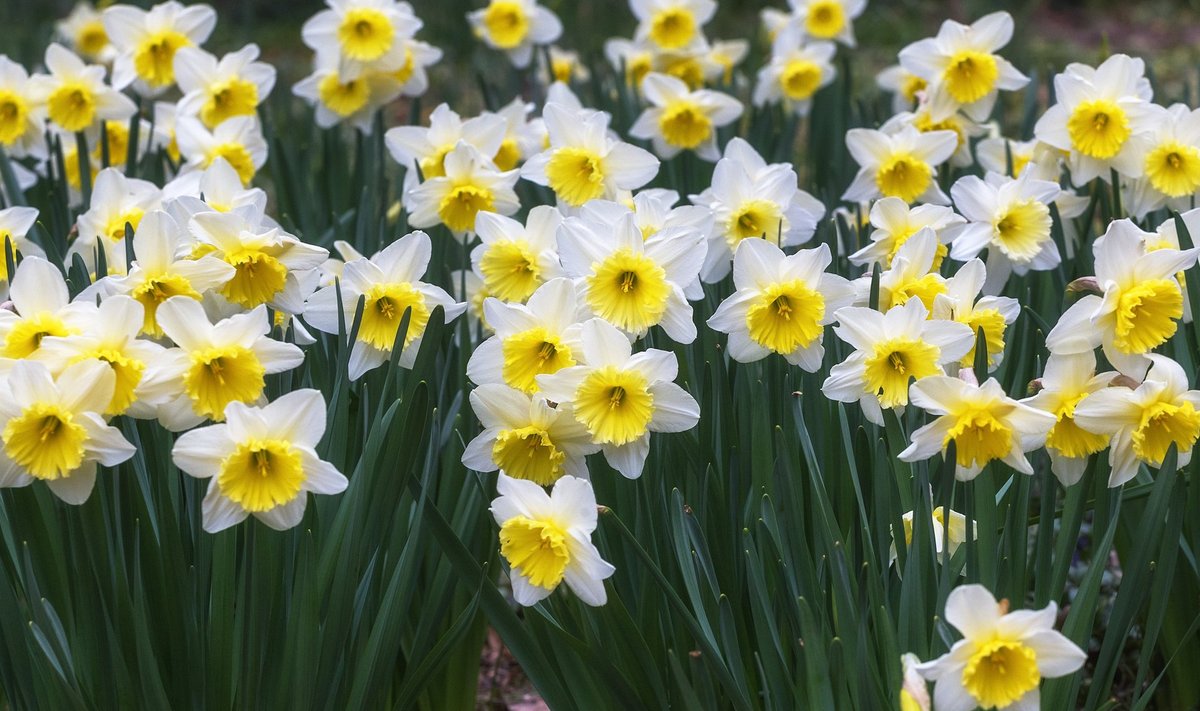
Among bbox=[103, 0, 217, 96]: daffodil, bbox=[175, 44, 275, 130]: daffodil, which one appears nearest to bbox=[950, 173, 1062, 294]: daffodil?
bbox=[175, 44, 275, 130]: daffodil

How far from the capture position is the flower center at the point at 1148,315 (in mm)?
1508

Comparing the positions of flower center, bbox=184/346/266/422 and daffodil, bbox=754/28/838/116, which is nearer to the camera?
flower center, bbox=184/346/266/422

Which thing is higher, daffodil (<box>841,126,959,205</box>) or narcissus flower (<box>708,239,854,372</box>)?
daffodil (<box>841,126,959,205</box>)

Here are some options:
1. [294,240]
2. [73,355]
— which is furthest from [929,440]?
[73,355]

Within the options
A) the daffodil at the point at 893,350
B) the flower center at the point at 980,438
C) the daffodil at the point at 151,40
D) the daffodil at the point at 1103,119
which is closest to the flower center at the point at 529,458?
the daffodil at the point at 893,350

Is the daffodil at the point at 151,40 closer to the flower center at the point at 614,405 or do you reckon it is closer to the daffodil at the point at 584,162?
the daffodil at the point at 584,162

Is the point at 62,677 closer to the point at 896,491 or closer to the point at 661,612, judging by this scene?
the point at 661,612

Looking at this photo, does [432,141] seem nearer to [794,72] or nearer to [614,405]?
[614,405]

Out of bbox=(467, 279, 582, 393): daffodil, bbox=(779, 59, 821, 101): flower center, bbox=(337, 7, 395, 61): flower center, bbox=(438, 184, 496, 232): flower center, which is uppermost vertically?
bbox=(779, 59, 821, 101): flower center

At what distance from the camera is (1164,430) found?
1.46 m

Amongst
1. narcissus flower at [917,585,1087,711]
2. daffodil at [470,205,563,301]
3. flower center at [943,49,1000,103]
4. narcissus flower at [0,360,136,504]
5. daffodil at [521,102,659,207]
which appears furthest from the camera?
flower center at [943,49,1000,103]

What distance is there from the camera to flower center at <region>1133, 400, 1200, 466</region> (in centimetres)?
143

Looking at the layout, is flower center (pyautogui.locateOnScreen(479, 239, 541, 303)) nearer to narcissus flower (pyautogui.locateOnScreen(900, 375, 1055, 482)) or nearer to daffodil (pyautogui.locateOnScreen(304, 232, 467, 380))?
daffodil (pyautogui.locateOnScreen(304, 232, 467, 380))

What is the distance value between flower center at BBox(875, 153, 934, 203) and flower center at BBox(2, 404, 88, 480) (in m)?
1.65
